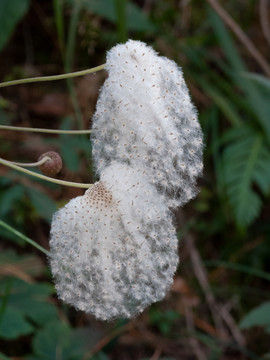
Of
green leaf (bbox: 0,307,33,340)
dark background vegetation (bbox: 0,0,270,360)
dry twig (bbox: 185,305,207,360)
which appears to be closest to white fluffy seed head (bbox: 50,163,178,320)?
green leaf (bbox: 0,307,33,340)

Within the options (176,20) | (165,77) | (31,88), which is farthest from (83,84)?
(165,77)

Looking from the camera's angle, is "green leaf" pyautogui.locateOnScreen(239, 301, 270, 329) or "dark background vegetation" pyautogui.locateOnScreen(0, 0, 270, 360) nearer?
"green leaf" pyautogui.locateOnScreen(239, 301, 270, 329)

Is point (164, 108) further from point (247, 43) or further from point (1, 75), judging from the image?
point (1, 75)

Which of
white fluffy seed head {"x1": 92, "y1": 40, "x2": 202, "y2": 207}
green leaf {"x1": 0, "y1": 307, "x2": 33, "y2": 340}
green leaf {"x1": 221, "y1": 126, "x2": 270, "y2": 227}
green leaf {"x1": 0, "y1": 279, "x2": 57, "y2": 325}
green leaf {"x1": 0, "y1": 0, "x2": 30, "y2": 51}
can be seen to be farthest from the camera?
green leaf {"x1": 221, "y1": 126, "x2": 270, "y2": 227}

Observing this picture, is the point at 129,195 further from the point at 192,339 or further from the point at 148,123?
the point at 192,339

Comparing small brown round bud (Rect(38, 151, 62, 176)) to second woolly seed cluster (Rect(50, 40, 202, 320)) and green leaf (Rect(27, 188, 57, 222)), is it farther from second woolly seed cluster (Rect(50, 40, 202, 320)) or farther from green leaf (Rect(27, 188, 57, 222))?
green leaf (Rect(27, 188, 57, 222))

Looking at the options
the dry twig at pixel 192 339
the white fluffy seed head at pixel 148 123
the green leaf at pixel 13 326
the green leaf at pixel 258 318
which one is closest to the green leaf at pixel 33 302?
the green leaf at pixel 13 326
